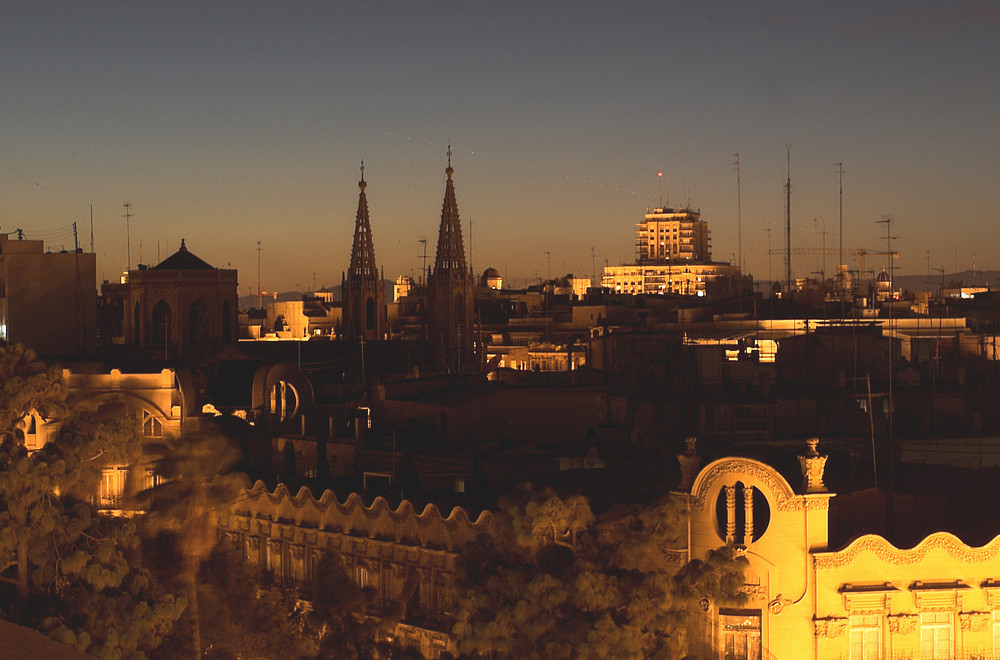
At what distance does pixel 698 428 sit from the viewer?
3462cm

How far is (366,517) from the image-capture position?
2627 cm

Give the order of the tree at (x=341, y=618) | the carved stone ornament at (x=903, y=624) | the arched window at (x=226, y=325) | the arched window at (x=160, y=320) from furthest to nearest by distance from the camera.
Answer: the arched window at (x=226, y=325) → the arched window at (x=160, y=320) → the tree at (x=341, y=618) → the carved stone ornament at (x=903, y=624)

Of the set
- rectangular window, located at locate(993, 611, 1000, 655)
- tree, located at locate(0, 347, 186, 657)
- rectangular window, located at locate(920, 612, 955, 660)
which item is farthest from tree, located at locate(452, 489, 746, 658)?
tree, located at locate(0, 347, 186, 657)

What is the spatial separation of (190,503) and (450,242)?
5237 centimetres

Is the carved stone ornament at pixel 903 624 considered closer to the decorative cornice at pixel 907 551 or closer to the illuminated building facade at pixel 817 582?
the illuminated building facade at pixel 817 582

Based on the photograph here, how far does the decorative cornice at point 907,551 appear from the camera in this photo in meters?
20.5

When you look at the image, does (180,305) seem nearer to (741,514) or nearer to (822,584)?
(741,514)

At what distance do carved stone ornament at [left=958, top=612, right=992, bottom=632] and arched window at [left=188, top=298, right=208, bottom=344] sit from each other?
2001 inches

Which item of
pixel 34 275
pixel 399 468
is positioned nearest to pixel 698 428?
pixel 399 468

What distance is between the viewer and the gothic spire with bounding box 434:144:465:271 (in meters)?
75.0

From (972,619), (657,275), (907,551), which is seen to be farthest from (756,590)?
(657,275)

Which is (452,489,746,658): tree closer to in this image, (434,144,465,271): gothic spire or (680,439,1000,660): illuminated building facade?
(680,439,1000,660): illuminated building facade

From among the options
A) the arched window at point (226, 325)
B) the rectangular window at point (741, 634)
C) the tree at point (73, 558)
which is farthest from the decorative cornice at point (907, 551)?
the arched window at point (226, 325)

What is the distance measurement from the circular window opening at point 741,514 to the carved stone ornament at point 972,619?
2860 millimetres
